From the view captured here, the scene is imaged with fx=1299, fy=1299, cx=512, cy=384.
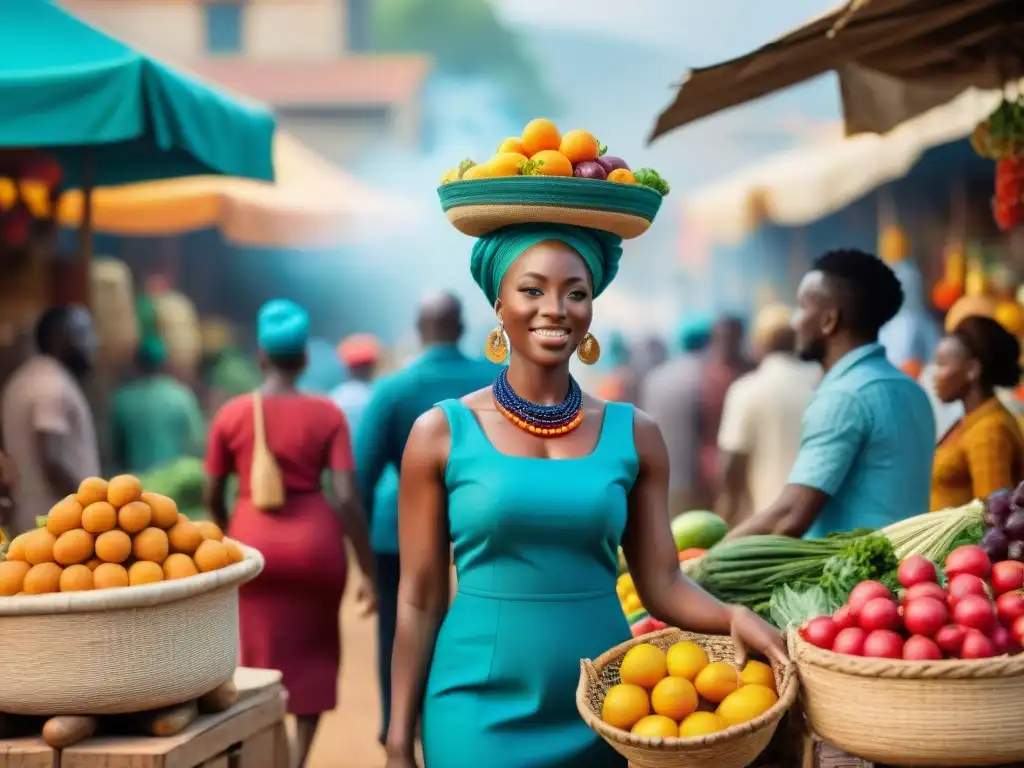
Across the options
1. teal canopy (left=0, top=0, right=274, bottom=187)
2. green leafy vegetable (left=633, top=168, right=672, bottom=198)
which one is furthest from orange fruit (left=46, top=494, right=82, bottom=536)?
teal canopy (left=0, top=0, right=274, bottom=187)

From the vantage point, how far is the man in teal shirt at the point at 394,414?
19.6 ft

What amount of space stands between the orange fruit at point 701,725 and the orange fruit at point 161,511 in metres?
1.59

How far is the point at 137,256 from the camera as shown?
16.8 m

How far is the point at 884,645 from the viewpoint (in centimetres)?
271

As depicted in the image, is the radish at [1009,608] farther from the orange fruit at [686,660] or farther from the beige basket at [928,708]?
the orange fruit at [686,660]

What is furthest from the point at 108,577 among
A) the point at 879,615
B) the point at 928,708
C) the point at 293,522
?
the point at 293,522

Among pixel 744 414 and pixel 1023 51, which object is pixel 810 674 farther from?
pixel 744 414

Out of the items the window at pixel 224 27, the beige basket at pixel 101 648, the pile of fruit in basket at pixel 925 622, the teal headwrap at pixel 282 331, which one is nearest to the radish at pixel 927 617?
the pile of fruit in basket at pixel 925 622

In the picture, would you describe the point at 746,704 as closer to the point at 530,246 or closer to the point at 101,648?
the point at 530,246

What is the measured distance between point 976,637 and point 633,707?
2.36 ft

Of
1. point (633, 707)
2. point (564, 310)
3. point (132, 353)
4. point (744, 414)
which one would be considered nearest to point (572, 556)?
point (633, 707)

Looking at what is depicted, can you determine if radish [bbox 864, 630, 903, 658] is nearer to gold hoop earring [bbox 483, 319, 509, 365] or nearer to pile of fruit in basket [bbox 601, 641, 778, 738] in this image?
pile of fruit in basket [bbox 601, 641, 778, 738]

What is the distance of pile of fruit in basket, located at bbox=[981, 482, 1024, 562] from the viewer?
3.38 m

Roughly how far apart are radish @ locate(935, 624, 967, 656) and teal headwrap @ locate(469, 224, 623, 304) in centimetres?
107
